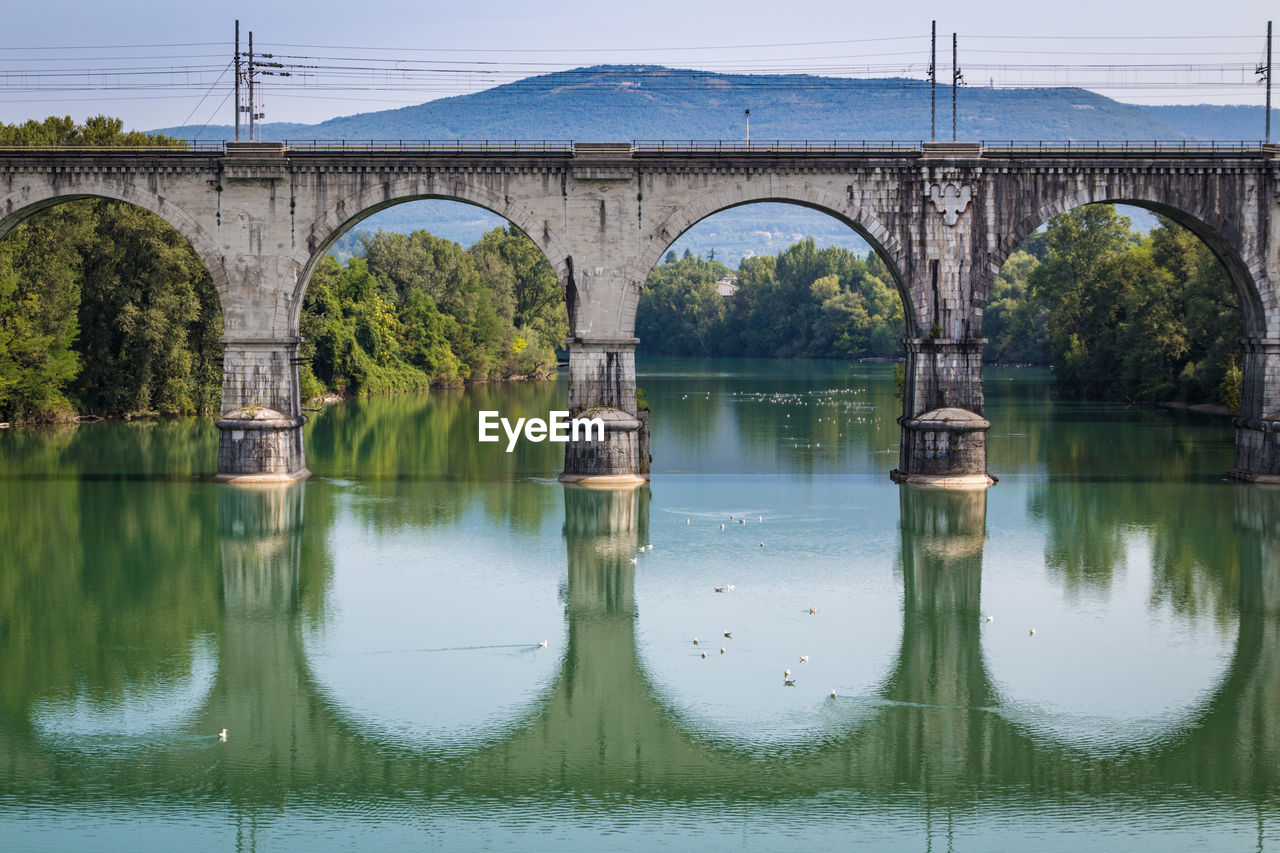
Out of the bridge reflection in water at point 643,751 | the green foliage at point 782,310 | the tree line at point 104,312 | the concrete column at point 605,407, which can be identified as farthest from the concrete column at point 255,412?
the green foliage at point 782,310

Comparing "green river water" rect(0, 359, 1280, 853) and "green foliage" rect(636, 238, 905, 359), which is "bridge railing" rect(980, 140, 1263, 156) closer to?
"green river water" rect(0, 359, 1280, 853)

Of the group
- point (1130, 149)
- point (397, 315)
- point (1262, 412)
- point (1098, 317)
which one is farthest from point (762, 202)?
point (397, 315)

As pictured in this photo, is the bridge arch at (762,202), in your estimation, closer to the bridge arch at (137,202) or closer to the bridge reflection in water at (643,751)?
the bridge arch at (137,202)

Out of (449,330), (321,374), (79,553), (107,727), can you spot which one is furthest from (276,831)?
(449,330)

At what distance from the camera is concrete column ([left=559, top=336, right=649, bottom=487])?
138 feet

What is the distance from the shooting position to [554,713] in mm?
22031

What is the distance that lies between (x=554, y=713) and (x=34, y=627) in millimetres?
→ 10882

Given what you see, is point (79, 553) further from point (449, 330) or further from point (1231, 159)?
point (449, 330)

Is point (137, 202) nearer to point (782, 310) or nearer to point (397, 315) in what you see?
point (397, 315)

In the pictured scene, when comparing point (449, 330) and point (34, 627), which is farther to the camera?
point (449, 330)

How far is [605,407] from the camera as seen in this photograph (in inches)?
1668

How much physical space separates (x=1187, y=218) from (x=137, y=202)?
3118 cm

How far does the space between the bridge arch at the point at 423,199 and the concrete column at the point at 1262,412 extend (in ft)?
68.3

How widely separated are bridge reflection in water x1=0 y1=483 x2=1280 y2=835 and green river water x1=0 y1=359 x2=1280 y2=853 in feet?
0.21
